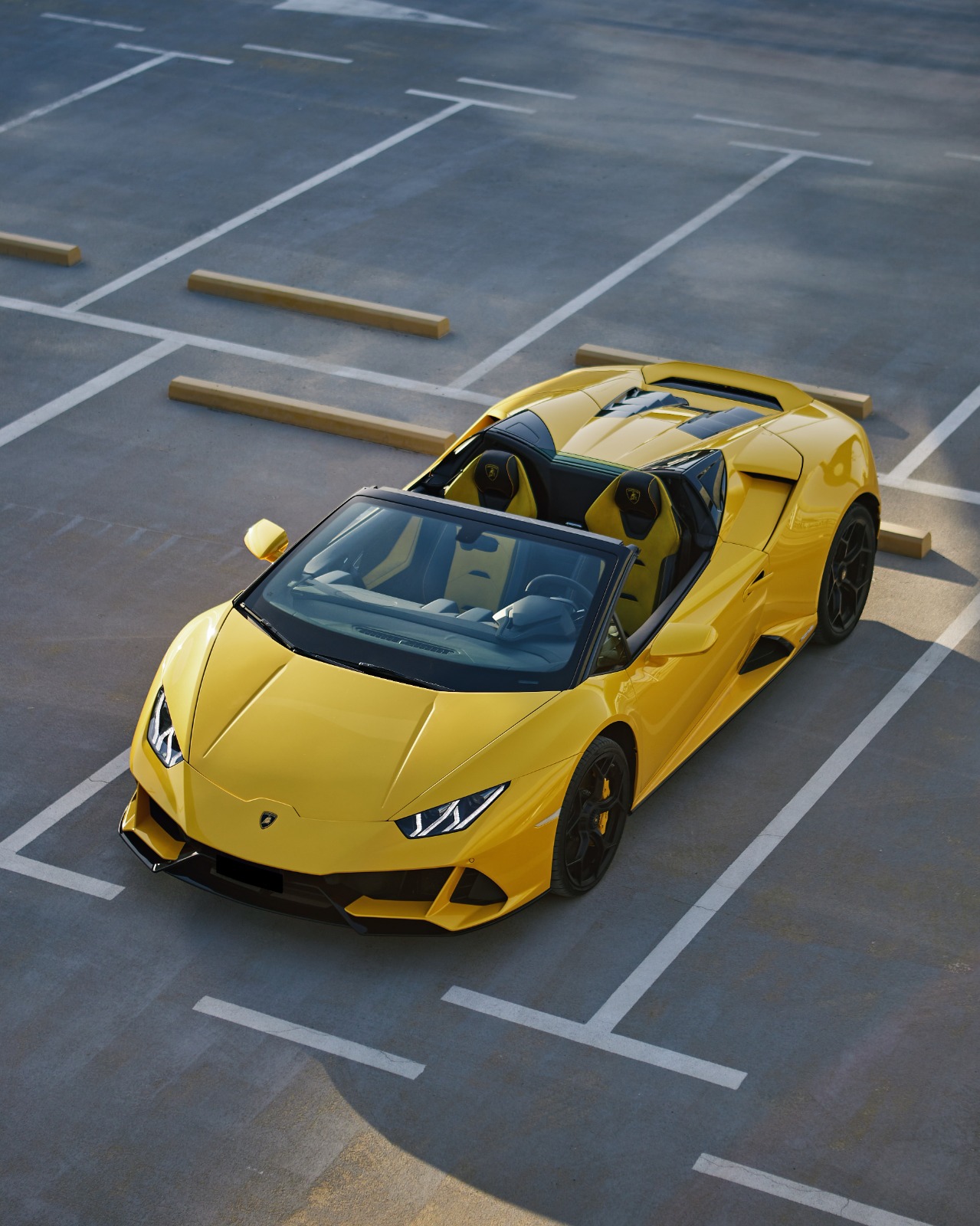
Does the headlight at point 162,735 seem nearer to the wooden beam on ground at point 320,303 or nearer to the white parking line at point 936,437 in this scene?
the white parking line at point 936,437

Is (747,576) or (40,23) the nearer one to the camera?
(747,576)

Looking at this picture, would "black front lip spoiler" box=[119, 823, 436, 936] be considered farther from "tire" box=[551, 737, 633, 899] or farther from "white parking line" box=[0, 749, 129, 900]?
"tire" box=[551, 737, 633, 899]

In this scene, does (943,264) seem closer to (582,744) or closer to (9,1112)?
(582,744)

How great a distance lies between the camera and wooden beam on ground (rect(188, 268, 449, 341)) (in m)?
12.7

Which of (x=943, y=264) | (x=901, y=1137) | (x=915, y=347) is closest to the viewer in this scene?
(x=901, y=1137)

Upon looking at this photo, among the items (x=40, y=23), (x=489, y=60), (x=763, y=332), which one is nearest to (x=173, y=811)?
(x=763, y=332)

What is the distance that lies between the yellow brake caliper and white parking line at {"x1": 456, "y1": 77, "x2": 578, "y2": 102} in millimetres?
12558

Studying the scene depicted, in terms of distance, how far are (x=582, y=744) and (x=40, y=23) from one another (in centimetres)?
1695

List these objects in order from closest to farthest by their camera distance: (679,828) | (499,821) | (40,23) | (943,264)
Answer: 1. (499,821)
2. (679,828)
3. (943,264)
4. (40,23)

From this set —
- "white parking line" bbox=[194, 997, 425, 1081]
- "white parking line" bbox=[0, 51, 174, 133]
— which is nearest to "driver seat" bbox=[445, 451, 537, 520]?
"white parking line" bbox=[194, 997, 425, 1081]

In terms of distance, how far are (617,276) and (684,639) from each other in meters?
7.39

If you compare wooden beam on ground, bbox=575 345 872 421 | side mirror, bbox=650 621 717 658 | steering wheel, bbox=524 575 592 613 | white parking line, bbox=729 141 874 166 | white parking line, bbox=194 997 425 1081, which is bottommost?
white parking line, bbox=194 997 425 1081

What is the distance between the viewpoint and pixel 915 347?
41.2ft

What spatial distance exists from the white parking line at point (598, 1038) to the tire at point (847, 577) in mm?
3175
